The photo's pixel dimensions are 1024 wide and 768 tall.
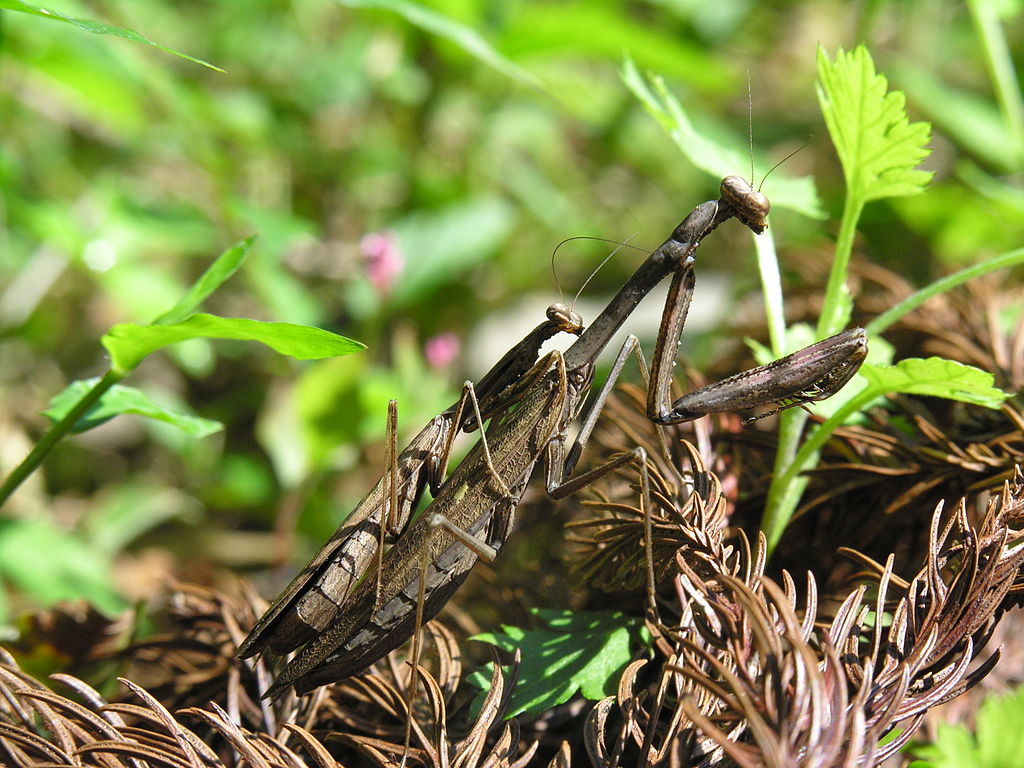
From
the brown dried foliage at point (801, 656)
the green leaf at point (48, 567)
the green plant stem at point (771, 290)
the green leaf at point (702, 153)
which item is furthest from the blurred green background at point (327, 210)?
the brown dried foliage at point (801, 656)

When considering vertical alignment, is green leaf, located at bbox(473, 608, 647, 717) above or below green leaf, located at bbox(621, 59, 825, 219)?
below

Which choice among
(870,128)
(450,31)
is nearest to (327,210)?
(450,31)

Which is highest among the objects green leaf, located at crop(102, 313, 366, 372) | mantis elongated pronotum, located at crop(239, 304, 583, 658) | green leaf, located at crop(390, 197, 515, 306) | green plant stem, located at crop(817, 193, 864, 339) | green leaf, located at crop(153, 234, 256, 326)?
green leaf, located at crop(390, 197, 515, 306)

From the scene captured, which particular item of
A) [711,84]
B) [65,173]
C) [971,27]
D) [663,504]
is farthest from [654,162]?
[663,504]

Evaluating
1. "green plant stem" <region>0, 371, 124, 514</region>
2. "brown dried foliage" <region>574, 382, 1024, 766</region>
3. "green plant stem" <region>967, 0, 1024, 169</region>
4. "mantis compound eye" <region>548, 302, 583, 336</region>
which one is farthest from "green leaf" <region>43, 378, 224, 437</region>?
"green plant stem" <region>967, 0, 1024, 169</region>

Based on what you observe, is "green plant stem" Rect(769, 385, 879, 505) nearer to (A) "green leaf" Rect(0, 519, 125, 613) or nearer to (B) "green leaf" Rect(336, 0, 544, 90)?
(B) "green leaf" Rect(336, 0, 544, 90)

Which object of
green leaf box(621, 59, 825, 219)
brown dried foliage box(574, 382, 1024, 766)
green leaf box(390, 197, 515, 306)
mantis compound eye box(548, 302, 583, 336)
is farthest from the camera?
green leaf box(390, 197, 515, 306)

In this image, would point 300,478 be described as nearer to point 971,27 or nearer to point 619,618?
point 619,618
